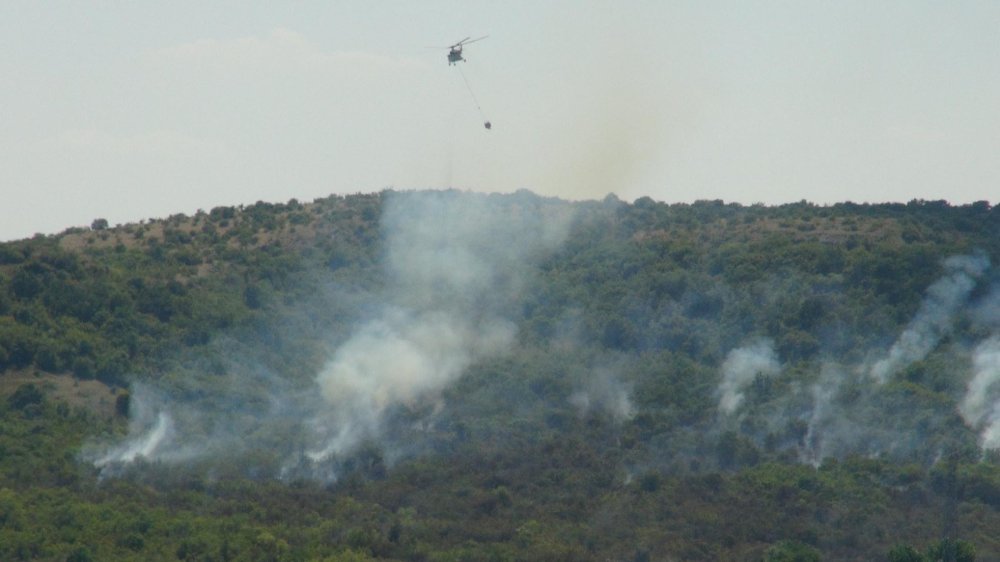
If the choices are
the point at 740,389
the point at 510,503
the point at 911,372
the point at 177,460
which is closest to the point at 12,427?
the point at 177,460

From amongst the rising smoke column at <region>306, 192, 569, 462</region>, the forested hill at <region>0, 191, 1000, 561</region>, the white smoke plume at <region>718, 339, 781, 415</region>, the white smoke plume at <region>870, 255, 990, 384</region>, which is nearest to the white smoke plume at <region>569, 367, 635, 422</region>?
the forested hill at <region>0, 191, 1000, 561</region>

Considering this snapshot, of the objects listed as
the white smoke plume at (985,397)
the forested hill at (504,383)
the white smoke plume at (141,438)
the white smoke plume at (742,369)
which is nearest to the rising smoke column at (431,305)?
the forested hill at (504,383)

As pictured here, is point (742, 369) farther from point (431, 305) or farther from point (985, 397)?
point (431, 305)

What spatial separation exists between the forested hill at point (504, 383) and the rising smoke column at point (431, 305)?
0.27 meters

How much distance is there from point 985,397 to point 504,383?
2904 centimetres

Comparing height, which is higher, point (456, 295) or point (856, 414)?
point (456, 295)

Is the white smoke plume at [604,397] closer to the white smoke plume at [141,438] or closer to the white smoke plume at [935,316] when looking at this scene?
the white smoke plume at [935,316]

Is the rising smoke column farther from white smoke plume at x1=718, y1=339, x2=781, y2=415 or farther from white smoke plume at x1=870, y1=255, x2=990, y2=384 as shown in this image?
white smoke plume at x1=870, y1=255, x2=990, y2=384

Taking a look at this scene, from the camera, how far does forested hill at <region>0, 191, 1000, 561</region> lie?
86.5 metres

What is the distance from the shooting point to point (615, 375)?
11212 centimetres

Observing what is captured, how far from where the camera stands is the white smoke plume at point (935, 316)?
107500mm

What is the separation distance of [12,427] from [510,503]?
95.6 ft

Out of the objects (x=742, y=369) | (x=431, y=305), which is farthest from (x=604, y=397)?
(x=431, y=305)

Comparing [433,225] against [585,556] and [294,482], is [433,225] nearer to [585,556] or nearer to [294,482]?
[294,482]
